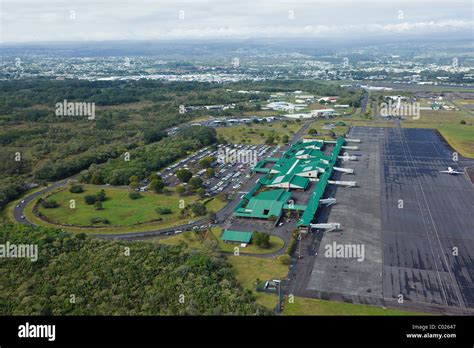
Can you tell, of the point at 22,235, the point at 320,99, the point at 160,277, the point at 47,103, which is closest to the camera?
the point at 160,277

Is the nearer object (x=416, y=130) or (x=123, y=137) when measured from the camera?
(x=123, y=137)

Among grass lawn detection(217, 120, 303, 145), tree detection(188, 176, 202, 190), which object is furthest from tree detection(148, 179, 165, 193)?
grass lawn detection(217, 120, 303, 145)

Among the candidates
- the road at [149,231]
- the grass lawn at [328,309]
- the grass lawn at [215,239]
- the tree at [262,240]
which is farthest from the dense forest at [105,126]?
the grass lawn at [328,309]

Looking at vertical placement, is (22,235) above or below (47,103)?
below

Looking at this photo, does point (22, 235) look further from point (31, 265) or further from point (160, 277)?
point (160, 277)

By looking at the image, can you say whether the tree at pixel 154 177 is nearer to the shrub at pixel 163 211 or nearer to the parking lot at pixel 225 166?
the parking lot at pixel 225 166

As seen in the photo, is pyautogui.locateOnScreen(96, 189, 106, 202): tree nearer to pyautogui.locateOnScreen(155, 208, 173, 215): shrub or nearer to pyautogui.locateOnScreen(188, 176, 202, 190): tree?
pyautogui.locateOnScreen(155, 208, 173, 215): shrub
